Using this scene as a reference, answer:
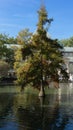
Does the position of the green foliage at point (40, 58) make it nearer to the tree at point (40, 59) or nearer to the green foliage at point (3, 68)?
the tree at point (40, 59)

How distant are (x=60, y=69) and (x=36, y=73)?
3961 mm

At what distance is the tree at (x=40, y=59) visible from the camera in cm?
5438

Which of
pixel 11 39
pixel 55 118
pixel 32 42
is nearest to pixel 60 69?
pixel 32 42

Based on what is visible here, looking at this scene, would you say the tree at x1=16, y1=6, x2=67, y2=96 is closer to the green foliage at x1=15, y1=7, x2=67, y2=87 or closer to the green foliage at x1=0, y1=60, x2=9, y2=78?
the green foliage at x1=15, y1=7, x2=67, y2=87

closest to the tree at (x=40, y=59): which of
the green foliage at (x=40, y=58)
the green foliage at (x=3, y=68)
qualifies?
the green foliage at (x=40, y=58)

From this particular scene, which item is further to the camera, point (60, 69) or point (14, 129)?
point (60, 69)

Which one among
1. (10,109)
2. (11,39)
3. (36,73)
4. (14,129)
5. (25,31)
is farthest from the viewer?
(11,39)

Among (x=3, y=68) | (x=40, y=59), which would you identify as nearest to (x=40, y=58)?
(x=40, y=59)

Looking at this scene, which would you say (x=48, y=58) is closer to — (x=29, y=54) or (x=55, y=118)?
(x=29, y=54)

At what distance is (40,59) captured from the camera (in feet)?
180

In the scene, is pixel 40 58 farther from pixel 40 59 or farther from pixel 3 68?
A: pixel 3 68

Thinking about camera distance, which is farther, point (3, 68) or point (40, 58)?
point (3, 68)

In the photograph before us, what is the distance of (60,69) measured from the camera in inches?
2189

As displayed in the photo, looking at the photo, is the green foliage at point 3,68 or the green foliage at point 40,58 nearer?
the green foliage at point 40,58
